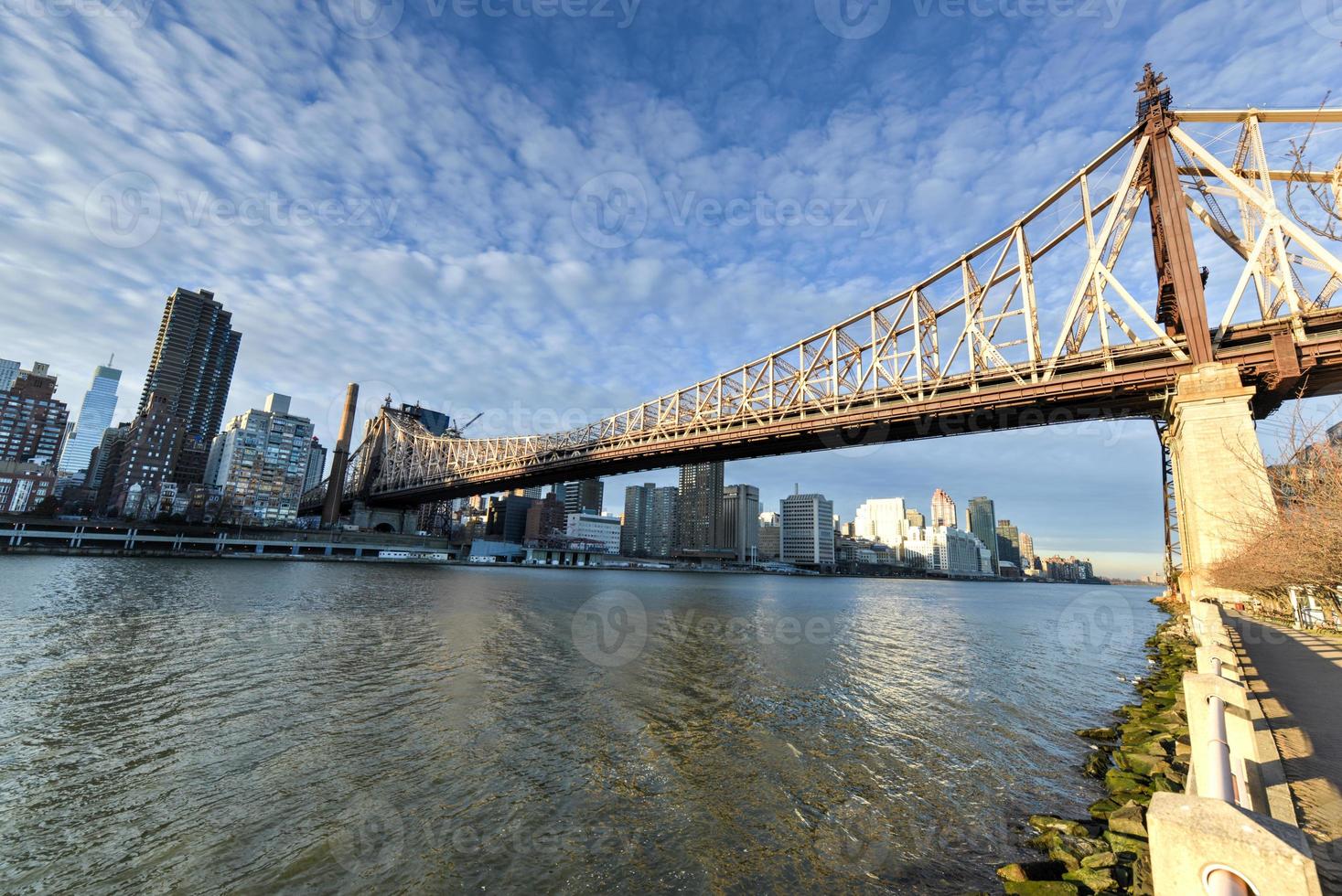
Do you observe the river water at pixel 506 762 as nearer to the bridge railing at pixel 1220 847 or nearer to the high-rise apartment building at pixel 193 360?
the bridge railing at pixel 1220 847

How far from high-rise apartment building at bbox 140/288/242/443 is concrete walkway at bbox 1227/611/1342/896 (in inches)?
8679

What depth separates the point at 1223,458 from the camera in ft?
66.8

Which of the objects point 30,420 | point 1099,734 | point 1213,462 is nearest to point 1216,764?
point 1099,734

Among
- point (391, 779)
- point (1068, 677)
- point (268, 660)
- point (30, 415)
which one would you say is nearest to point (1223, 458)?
point (1068, 677)

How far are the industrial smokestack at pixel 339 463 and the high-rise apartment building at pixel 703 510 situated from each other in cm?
10051

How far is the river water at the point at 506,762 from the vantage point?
623 centimetres

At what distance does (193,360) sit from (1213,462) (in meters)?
230

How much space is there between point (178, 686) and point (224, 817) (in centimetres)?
747

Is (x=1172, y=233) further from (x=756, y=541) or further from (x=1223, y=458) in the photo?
(x=756, y=541)

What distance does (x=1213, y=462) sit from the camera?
20.5 m

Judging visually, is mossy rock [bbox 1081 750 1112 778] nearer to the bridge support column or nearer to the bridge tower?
the bridge tower

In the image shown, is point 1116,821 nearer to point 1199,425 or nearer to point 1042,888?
point 1042,888

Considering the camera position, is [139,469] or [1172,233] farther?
[139,469]

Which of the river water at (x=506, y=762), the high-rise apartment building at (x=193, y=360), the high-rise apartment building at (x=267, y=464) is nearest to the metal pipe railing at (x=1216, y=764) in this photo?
the river water at (x=506, y=762)
